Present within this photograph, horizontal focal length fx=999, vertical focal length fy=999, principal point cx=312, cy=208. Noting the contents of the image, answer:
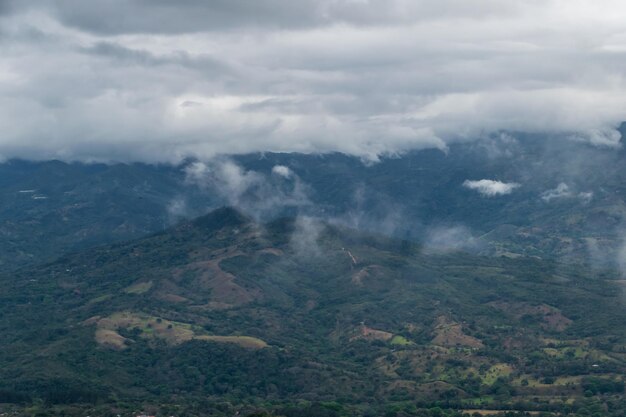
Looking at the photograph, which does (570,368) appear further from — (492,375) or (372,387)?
(372,387)

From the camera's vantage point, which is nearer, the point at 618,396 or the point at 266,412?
the point at 266,412

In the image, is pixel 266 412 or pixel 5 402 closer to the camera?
pixel 266 412

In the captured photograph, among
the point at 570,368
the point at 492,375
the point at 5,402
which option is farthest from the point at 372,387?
the point at 5,402

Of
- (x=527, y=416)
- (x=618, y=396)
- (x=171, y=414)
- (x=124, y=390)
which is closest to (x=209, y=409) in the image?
(x=171, y=414)

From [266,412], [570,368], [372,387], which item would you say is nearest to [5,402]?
[266,412]

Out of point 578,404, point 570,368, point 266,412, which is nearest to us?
point 266,412

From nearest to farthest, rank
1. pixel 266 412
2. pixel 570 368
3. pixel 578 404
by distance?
pixel 266 412, pixel 578 404, pixel 570 368

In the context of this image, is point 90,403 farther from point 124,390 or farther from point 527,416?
point 527,416
